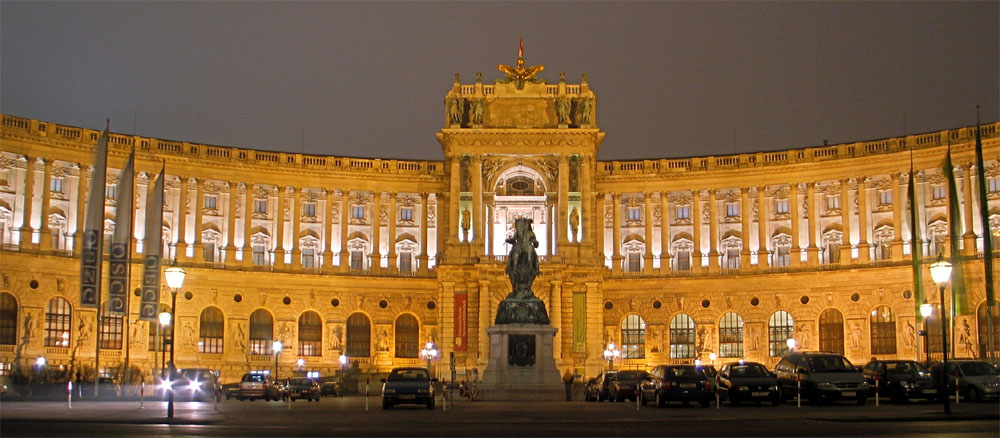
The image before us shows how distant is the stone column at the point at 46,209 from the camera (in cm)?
7325

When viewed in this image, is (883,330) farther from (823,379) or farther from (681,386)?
(681,386)

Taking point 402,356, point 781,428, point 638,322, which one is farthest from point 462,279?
point 781,428

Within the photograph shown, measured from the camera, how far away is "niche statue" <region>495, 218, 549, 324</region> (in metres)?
45.2

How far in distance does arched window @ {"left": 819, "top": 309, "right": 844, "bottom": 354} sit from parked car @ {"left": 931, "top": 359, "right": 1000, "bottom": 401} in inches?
1419

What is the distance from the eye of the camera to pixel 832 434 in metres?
25.5

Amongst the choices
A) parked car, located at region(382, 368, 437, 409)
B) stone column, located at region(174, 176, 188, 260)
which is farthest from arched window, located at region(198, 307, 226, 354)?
parked car, located at region(382, 368, 437, 409)

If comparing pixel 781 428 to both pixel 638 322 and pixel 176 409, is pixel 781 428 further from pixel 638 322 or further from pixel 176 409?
pixel 638 322

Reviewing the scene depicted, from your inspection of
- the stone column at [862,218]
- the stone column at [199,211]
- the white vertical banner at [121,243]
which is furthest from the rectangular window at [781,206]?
the white vertical banner at [121,243]

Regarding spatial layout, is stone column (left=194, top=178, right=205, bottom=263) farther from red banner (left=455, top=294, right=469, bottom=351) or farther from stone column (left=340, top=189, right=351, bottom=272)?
red banner (left=455, top=294, right=469, bottom=351)

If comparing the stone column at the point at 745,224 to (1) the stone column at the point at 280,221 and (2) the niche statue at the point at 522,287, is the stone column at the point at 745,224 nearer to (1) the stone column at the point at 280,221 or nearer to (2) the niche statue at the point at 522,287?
(1) the stone column at the point at 280,221

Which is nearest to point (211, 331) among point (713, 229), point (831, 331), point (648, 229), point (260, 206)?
point (260, 206)

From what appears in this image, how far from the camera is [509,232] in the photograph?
8406cm

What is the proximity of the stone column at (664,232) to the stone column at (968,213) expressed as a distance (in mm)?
19603

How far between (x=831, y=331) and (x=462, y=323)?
2418cm
